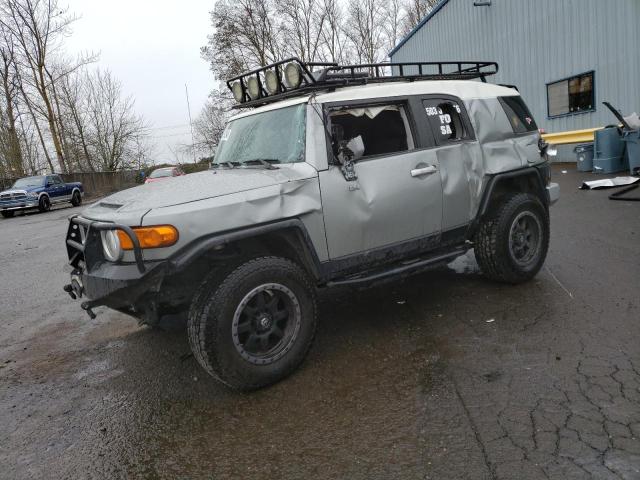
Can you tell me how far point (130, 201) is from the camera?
3424mm

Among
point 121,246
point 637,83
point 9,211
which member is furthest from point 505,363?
point 9,211

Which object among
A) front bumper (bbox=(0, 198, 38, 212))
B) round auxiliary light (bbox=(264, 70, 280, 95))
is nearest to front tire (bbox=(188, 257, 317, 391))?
round auxiliary light (bbox=(264, 70, 280, 95))

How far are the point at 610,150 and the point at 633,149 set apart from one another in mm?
762

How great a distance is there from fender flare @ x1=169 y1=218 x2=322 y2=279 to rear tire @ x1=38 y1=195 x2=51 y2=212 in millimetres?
22352

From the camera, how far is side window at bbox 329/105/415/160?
13.2ft

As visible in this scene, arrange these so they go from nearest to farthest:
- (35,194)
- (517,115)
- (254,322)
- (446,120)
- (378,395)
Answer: (378,395) < (254,322) < (446,120) < (517,115) < (35,194)

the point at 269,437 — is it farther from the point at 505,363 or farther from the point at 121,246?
the point at 505,363

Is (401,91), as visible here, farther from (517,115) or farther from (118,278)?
(118,278)

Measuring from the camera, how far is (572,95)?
1475 cm

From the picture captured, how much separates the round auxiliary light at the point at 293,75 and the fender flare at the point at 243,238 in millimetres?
1238

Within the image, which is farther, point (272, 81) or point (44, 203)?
point (44, 203)

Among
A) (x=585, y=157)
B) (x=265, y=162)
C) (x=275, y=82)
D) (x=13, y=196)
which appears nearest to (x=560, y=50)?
(x=585, y=157)

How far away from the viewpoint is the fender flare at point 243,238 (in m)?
3.05

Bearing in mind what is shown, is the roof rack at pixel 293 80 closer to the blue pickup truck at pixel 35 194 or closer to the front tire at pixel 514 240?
the front tire at pixel 514 240
